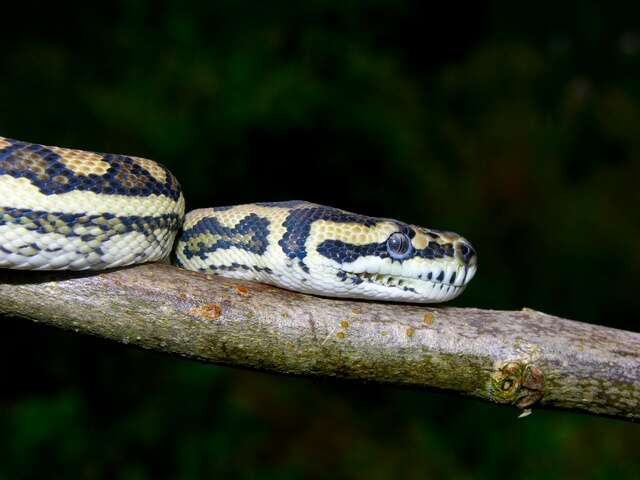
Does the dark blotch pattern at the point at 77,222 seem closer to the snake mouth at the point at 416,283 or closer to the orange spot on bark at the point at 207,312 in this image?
the orange spot on bark at the point at 207,312

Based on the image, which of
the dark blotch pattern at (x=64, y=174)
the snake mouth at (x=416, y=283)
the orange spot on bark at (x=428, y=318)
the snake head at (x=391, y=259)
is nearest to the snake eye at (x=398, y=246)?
the snake head at (x=391, y=259)

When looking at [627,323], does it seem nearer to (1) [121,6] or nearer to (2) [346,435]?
(2) [346,435]

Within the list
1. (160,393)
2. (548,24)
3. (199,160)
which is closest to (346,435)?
(160,393)

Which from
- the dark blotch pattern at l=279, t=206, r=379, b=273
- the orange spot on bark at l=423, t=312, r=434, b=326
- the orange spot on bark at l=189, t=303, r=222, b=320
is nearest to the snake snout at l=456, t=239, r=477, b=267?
the dark blotch pattern at l=279, t=206, r=379, b=273

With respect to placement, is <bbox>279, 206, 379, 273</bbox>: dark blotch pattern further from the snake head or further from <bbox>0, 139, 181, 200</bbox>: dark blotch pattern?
<bbox>0, 139, 181, 200</bbox>: dark blotch pattern

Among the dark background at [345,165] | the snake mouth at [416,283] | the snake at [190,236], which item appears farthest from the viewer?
the dark background at [345,165]

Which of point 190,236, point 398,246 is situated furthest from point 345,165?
point 398,246
